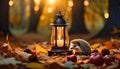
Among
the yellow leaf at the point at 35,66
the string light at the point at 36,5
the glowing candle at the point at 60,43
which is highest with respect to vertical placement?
the string light at the point at 36,5

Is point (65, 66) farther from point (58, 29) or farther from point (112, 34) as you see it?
point (112, 34)

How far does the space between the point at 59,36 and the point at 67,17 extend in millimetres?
2561

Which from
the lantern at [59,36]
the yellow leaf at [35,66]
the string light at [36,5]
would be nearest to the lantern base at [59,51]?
the lantern at [59,36]

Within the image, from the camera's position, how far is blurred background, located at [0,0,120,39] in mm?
4551

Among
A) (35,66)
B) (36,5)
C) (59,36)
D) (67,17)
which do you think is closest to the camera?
(35,66)

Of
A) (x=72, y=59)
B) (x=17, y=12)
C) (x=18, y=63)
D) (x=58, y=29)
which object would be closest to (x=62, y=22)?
(x=58, y=29)

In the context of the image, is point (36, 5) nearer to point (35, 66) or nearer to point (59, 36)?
point (59, 36)

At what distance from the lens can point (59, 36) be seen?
3383 millimetres

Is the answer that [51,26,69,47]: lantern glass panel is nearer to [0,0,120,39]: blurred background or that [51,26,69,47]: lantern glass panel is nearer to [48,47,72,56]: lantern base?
[48,47,72,56]: lantern base

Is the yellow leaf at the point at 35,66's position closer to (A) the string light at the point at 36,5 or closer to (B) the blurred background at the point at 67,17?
(B) the blurred background at the point at 67,17

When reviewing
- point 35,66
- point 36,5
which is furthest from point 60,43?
point 36,5

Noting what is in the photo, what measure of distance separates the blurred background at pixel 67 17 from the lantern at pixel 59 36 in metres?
1.12

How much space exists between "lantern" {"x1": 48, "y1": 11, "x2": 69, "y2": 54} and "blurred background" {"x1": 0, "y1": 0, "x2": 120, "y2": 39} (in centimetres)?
112

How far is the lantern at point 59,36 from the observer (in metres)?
3.29
